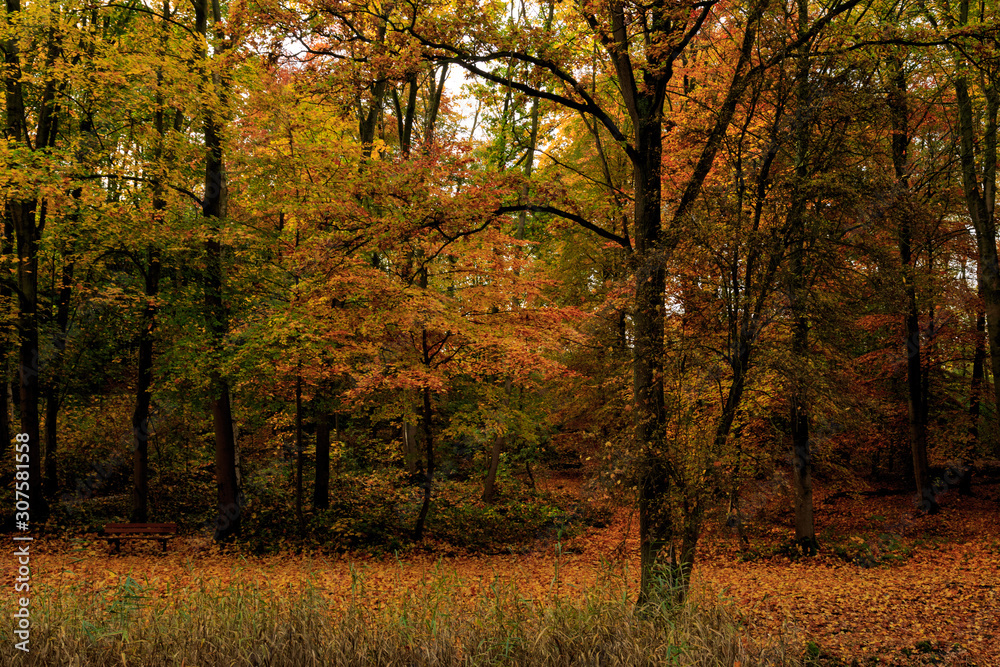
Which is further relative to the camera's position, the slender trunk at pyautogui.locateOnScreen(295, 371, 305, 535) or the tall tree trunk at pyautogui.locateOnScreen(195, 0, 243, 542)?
the slender trunk at pyautogui.locateOnScreen(295, 371, 305, 535)

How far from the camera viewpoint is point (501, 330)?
10.5 metres

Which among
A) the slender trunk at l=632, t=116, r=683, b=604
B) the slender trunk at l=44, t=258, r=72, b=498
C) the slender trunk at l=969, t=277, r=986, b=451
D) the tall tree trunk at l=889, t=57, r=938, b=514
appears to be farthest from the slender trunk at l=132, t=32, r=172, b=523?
the slender trunk at l=969, t=277, r=986, b=451

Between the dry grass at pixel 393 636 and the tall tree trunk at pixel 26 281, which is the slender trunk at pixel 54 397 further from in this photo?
the dry grass at pixel 393 636

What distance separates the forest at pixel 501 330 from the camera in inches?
210

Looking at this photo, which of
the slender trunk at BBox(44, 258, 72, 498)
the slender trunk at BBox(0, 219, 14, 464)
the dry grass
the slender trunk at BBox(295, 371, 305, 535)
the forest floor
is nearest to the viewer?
the dry grass

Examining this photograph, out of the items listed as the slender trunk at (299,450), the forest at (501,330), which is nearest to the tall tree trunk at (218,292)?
the forest at (501,330)

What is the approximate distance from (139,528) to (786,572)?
11.8m

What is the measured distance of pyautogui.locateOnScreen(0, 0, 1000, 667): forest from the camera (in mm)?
5332

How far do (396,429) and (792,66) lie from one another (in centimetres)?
1802

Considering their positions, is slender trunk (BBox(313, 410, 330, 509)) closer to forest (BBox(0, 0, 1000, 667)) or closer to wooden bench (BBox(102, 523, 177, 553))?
forest (BBox(0, 0, 1000, 667))

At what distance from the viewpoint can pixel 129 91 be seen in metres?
11.3

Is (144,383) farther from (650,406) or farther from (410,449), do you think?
(650,406)

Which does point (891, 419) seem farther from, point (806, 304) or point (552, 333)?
point (806, 304)

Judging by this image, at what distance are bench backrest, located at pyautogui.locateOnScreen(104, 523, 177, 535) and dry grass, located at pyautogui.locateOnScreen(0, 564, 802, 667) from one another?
606cm
